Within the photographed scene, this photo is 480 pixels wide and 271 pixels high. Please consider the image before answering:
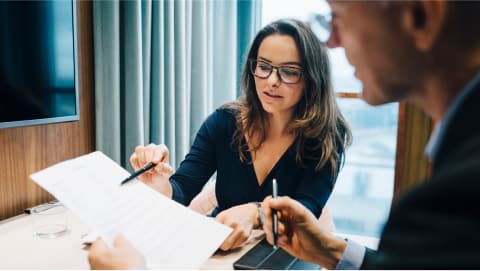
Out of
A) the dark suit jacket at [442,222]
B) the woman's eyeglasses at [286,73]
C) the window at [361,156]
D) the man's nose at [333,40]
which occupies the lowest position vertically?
the window at [361,156]

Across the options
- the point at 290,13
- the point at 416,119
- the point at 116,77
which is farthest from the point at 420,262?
the point at 290,13

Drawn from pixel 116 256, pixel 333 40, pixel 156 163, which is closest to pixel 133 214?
pixel 116 256

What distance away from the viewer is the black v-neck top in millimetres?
1313

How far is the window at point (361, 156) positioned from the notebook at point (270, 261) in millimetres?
1313

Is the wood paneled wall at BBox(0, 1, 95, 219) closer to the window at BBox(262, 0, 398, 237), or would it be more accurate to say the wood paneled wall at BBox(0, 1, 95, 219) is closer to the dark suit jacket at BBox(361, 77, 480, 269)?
the window at BBox(262, 0, 398, 237)

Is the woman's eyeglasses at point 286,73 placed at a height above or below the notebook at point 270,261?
above

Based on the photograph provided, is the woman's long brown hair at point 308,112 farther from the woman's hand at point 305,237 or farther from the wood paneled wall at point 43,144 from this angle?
the wood paneled wall at point 43,144

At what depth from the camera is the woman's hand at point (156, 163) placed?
1.15 meters

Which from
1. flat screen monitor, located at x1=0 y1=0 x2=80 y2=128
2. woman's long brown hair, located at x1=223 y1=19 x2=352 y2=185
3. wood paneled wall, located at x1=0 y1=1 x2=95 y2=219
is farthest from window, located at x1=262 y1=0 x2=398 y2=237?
flat screen monitor, located at x1=0 y1=0 x2=80 y2=128

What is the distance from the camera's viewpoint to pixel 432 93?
0.42m

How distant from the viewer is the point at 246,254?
0.91 m

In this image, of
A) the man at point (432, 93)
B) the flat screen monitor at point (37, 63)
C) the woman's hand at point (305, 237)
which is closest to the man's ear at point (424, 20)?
the man at point (432, 93)

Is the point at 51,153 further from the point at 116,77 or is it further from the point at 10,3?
the point at 10,3

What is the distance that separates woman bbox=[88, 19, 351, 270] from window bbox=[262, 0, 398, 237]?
2.43 feet
